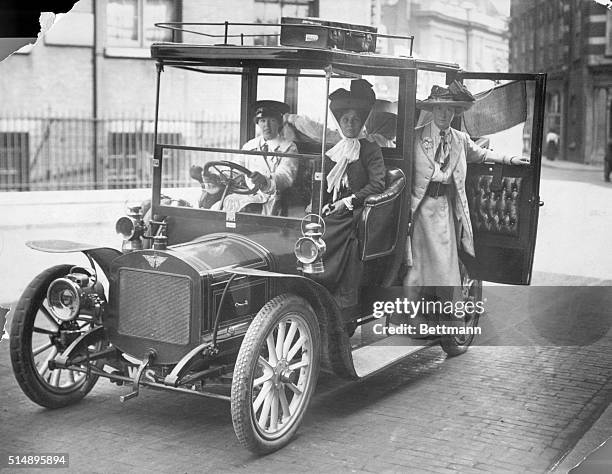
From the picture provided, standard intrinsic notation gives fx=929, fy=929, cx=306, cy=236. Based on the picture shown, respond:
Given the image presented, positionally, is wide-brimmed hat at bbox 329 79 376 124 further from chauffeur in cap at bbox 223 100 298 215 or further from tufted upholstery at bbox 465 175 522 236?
tufted upholstery at bbox 465 175 522 236

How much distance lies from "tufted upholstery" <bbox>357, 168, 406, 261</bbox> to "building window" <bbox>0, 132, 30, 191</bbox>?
145 centimetres

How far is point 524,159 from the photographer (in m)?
4.11

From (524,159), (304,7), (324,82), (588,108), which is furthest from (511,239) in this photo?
(304,7)

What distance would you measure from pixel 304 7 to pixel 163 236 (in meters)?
1.15

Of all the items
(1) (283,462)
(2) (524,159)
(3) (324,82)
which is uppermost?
(3) (324,82)

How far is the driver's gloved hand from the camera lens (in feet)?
13.4

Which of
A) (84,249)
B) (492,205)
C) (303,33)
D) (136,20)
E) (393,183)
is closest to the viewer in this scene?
(303,33)

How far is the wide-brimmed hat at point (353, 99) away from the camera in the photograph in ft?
13.2

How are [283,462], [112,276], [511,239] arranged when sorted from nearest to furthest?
[283,462], [112,276], [511,239]

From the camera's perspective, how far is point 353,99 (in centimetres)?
403

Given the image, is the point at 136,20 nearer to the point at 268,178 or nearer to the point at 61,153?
the point at 61,153

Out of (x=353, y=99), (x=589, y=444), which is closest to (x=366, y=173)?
(x=353, y=99)

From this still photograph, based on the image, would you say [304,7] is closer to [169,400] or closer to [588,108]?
[588,108]

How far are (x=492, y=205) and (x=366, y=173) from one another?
64 cm
